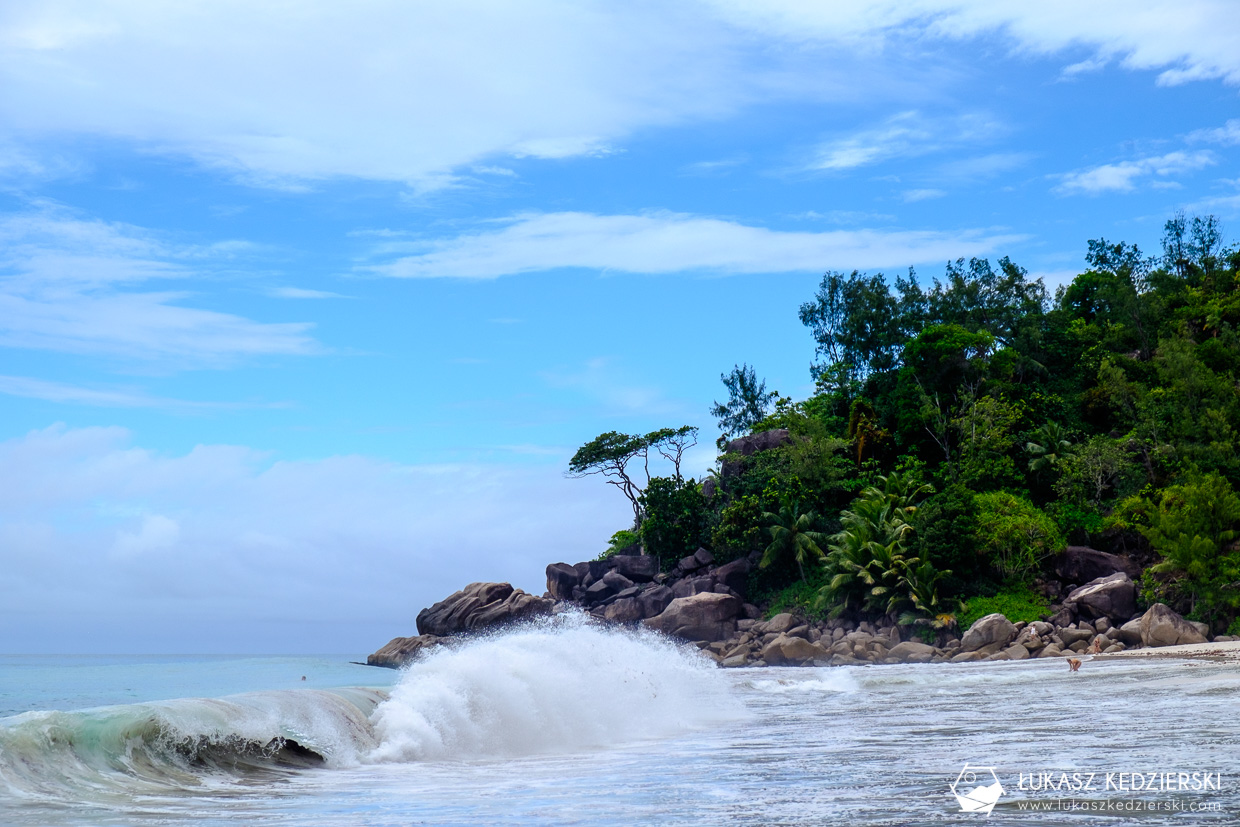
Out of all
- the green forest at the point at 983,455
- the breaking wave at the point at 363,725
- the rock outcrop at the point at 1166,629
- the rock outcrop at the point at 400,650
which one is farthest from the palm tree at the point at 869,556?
the breaking wave at the point at 363,725

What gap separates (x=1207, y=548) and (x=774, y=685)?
53.6 ft

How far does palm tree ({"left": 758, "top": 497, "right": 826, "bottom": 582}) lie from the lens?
42688mm

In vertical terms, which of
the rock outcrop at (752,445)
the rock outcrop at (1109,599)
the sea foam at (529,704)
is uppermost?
the rock outcrop at (752,445)

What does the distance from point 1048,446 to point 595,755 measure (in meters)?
38.4

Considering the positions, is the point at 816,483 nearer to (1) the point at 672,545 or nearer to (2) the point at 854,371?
(1) the point at 672,545

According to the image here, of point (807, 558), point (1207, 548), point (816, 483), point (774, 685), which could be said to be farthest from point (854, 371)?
point (774, 685)

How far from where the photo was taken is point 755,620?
4162cm

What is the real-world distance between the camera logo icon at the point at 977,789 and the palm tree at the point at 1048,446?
123ft

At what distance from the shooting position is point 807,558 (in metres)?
43.1

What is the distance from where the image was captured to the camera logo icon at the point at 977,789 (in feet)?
19.0

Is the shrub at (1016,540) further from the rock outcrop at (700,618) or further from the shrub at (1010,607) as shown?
the rock outcrop at (700,618)

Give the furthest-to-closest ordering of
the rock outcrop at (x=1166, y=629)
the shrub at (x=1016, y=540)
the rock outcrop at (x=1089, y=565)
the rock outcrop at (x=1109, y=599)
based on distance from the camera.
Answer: the shrub at (x=1016, y=540) < the rock outcrop at (x=1089, y=565) < the rock outcrop at (x=1109, y=599) < the rock outcrop at (x=1166, y=629)

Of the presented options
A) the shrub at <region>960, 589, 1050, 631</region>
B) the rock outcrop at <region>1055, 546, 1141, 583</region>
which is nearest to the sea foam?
the shrub at <region>960, 589, 1050, 631</region>

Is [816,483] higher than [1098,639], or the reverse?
[816,483]
